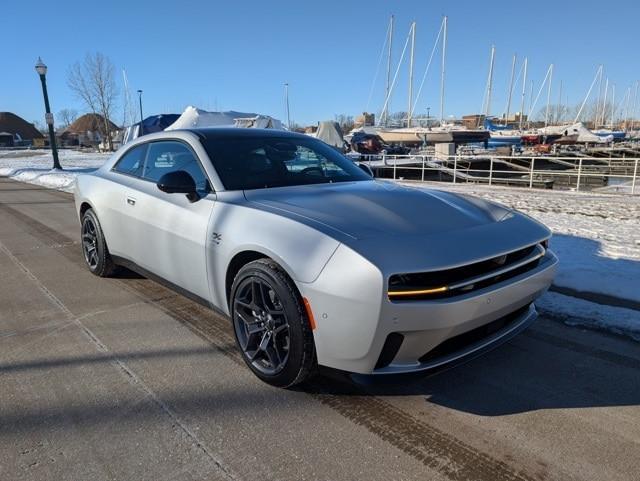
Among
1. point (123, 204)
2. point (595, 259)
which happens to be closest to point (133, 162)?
point (123, 204)

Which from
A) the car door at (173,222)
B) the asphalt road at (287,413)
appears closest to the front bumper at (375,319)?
the asphalt road at (287,413)

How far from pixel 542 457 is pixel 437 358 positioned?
63cm

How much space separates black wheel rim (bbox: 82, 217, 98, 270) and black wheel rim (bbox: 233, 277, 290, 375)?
2702 millimetres

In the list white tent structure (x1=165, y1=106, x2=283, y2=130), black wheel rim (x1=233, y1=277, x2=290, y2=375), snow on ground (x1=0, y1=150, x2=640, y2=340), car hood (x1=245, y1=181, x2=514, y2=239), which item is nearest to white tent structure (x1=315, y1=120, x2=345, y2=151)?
white tent structure (x1=165, y1=106, x2=283, y2=130)

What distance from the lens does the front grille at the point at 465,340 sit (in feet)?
8.27

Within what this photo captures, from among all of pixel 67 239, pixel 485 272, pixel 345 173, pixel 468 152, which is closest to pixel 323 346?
pixel 485 272

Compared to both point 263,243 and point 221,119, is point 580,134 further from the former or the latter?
point 263,243

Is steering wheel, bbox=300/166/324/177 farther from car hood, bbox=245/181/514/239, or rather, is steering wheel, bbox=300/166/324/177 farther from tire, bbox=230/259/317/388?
tire, bbox=230/259/317/388

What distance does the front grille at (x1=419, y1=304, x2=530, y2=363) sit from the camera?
8.27 ft

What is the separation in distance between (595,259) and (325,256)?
169 inches

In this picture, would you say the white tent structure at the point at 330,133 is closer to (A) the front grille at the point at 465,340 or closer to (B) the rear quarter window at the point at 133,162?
(B) the rear quarter window at the point at 133,162

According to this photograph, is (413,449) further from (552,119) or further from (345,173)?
(552,119)

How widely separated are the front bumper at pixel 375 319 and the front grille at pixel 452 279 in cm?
4

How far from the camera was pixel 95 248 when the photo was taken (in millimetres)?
5117
